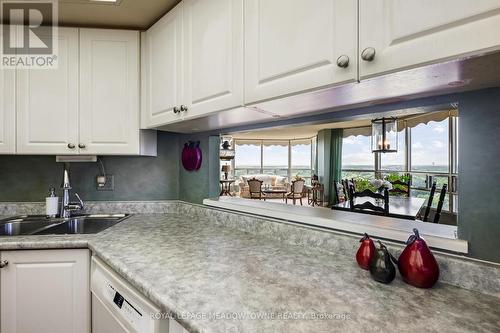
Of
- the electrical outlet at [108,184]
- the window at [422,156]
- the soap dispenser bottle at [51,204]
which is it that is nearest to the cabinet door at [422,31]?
the electrical outlet at [108,184]

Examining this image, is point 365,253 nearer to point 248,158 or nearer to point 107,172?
point 107,172

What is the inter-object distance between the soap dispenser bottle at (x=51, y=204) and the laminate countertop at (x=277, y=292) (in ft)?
1.91

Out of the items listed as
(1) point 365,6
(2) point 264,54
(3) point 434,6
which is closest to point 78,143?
(2) point 264,54

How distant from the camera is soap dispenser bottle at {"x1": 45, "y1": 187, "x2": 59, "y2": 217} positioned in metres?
1.87

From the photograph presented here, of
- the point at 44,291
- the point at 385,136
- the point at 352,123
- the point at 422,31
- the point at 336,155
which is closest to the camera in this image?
the point at 422,31

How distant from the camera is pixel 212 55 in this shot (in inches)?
49.2

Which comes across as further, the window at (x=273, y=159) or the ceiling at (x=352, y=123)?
the window at (x=273, y=159)

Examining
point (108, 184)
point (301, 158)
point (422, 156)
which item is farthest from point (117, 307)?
point (301, 158)

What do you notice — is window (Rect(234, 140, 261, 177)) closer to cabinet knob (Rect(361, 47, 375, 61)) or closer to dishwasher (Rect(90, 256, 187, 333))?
dishwasher (Rect(90, 256, 187, 333))

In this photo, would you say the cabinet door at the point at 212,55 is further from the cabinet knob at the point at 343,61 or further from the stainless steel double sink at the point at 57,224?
the stainless steel double sink at the point at 57,224

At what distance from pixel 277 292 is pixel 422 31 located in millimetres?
774

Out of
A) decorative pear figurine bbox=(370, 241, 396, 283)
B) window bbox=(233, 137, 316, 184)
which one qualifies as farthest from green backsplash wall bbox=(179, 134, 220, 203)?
window bbox=(233, 137, 316, 184)

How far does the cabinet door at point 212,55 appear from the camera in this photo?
3.70 ft

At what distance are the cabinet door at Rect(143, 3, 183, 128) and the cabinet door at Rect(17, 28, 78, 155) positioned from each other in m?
0.45
